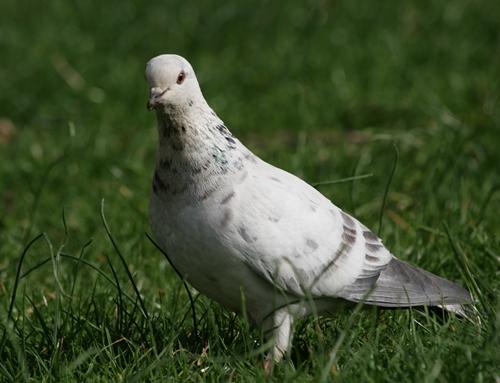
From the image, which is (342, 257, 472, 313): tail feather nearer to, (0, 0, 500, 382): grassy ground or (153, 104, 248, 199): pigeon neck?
(0, 0, 500, 382): grassy ground

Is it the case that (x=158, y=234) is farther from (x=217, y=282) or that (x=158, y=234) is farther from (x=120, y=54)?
(x=120, y=54)

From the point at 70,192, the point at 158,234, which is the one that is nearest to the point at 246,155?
the point at 158,234

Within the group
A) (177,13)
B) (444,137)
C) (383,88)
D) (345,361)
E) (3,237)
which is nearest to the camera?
(345,361)

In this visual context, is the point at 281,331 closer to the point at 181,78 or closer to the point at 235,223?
the point at 235,223

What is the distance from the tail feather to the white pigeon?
0.02 m

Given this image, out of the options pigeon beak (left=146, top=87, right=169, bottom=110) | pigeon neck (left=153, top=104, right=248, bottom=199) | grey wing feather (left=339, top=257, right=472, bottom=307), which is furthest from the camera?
grey wing feather (left=339, top=257, right=472, bottom=307)

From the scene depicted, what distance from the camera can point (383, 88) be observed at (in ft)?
24.2

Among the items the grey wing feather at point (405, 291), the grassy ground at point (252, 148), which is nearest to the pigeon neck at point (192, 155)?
the grassy ground at point (252, 148)

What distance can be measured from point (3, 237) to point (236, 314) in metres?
1.98

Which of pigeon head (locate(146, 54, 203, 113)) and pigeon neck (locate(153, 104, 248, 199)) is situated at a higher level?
pigeon head (locate(146, 54, 203, 113))

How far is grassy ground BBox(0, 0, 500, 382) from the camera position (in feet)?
11.7

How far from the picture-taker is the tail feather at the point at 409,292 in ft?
12.2

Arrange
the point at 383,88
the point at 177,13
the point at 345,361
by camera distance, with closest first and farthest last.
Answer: the point at 345,361, the point at 383,88, the point at 177,13

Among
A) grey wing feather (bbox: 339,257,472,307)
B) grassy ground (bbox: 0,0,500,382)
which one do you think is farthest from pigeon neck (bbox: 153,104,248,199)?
grey wing feather (bbox: 339,257,472,307)
